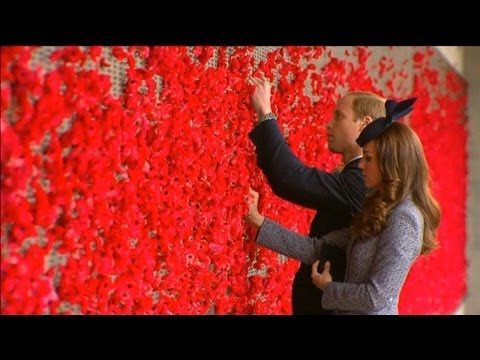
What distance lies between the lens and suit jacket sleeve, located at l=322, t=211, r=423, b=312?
1.31 metres

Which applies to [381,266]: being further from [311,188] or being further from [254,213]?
[254,213]

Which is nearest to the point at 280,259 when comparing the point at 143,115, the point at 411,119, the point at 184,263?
the point at 184,263

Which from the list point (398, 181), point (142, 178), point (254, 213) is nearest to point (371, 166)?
point (398, 181)

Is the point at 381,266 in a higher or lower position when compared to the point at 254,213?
lower

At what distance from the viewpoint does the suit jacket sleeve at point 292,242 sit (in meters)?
1.62

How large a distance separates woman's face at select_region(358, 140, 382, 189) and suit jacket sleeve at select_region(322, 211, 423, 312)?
0.13 meters

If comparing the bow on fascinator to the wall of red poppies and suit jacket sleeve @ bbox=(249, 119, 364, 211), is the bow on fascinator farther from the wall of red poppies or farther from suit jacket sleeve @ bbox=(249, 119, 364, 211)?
the wall of red poppies

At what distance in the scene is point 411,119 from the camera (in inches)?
128

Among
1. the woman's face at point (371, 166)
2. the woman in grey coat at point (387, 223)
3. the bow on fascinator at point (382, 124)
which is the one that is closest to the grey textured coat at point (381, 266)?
the woman in grey coat at point (387, 223)

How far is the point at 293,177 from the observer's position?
1.50 m

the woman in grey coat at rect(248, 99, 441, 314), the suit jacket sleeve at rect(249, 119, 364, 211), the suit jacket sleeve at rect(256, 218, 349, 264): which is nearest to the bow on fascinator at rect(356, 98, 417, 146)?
the woman in grey coat at rect(248, 99, 441, 314)

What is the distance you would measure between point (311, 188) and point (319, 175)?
0.05 m

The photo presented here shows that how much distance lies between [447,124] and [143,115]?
3.16 meters

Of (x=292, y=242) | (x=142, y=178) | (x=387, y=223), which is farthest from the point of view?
(x=292, y=242)
